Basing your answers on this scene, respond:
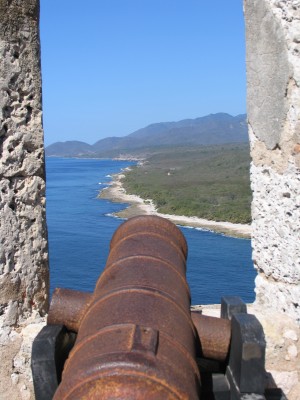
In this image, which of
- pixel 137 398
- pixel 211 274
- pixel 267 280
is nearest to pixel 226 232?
pixel 211 274

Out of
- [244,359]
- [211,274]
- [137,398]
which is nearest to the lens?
[137,398]

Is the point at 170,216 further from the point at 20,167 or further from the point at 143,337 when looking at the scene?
the point at 143,337

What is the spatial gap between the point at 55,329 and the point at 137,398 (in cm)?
93

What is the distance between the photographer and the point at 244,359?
233 cm

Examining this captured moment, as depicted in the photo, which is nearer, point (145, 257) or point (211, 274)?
point (145, 257)

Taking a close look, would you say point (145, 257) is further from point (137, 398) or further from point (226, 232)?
point (226, 232)

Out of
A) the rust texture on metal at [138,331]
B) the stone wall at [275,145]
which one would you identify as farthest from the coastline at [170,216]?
the rust texture on metal at [138,331]

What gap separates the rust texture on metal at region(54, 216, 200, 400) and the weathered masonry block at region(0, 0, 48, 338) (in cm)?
70

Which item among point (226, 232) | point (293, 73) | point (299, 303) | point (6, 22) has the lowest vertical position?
point (226, 232)

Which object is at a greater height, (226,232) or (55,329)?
(55,329)

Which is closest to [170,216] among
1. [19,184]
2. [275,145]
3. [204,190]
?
[204,190]

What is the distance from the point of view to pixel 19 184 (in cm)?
310

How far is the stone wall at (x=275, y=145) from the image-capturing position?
3055mm

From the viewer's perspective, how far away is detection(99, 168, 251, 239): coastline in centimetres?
3029
